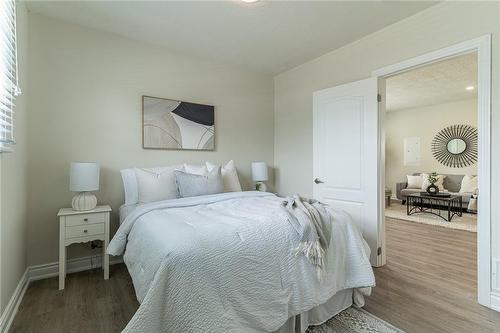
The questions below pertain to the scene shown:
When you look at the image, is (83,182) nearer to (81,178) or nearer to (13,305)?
(81,178)

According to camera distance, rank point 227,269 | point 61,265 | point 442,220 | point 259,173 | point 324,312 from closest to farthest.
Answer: point 227,269, point 324,312, point 61,265, point 259,173, point 442,220

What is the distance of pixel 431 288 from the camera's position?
2.22 m

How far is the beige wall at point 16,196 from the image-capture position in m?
1.64

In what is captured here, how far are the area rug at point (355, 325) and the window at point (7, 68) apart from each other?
2.34 meters

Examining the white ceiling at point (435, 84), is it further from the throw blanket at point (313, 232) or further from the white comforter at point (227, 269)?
the white comforter at point (227, 269)

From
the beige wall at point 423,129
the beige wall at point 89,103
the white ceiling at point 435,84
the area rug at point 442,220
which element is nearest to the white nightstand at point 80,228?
the beige wall at point 89,103

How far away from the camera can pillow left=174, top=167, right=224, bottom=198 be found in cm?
258

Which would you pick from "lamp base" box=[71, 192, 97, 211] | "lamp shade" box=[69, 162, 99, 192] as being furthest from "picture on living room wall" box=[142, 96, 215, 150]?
"lamp base" box=[71, 192, 97, 211]

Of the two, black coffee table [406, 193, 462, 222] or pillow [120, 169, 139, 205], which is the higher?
pillow [120, 169, 139, 205]

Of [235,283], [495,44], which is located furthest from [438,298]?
[495,44]

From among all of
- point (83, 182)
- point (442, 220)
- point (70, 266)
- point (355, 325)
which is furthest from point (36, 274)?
point (442, 220)

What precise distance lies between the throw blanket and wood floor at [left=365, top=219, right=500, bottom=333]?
759 millimetres

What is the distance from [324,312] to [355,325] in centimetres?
22

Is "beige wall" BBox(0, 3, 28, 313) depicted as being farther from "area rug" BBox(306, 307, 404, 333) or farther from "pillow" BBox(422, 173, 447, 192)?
"pillow" BBox(422, 173, 447, 192)
